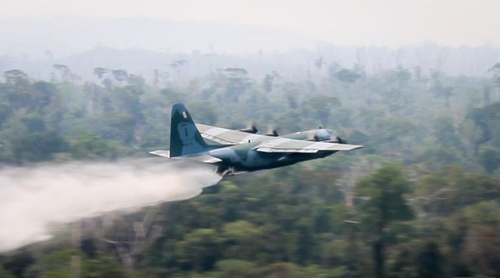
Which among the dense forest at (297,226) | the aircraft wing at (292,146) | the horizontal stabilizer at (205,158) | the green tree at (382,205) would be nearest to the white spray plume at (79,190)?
the horizontal stabilizer at (205,158)

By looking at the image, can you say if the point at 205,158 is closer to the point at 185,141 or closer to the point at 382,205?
the point at 185,141

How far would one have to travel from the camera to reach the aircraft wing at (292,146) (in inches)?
1622

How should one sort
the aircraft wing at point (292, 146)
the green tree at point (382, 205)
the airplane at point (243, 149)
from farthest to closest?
the green tree at point (382, 205)
the airplane at point (243, 149)
the aircraft wing at point (292, 146)

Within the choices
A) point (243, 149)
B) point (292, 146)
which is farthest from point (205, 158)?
point (292, 146)

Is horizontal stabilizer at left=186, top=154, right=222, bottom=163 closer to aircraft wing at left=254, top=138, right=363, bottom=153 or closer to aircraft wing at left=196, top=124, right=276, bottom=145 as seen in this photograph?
aircraft wing at left=254, top=138, right=363, bottom=153

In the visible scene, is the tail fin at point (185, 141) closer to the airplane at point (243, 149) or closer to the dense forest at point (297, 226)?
the airplane at point (243, 149)

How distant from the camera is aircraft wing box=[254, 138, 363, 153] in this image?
41.2 m

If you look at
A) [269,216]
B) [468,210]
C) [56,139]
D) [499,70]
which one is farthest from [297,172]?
[499,70]

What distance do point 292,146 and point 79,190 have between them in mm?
11022

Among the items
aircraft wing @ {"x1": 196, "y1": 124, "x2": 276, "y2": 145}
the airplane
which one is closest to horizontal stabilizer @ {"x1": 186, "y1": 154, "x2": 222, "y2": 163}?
the airplane

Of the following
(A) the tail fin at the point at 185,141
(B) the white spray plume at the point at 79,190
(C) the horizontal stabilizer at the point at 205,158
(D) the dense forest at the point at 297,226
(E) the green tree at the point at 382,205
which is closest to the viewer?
(B) the white spray plume at the point at 79,190

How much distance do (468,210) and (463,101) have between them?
4445 inches

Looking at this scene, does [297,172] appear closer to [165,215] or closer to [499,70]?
[165,215]

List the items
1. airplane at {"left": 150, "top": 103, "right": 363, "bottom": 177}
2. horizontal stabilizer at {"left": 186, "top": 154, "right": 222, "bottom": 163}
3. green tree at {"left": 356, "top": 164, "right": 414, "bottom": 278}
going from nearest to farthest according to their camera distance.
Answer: horizontal stabilizer at {"left": 186, "top": 154, "right": 222, "bottom": 163}
airplane at {"left": 150, "top": 103, "right": 363, "bottom": 177}
green tree at {"left": 356, "top": 164, "right": 414, "bottom": 278}
